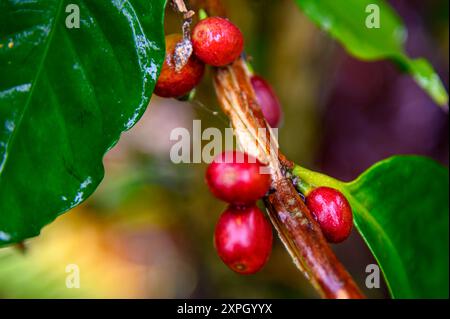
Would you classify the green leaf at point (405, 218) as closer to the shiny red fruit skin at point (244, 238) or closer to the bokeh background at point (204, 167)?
the shiny red fruit skin at point (244, 238)

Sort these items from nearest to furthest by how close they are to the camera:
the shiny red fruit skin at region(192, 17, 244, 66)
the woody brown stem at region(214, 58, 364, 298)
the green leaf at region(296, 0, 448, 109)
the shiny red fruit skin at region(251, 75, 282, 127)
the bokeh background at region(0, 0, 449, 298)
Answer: the woody brown stem at region(214, 58, 364, 298), the shiny red fruit skin at region(192, 17, 244, 66), the shiny red fruit skin at region(251, 75, 282, 127), the green leaf at region(296, 0, 448, 109), the bokeh background at region(0, 0, 449, 298)

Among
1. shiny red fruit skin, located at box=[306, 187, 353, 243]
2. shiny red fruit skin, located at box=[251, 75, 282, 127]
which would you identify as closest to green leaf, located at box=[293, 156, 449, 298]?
shiny red fruit skin, located at box=[306, 187, 353, 243]

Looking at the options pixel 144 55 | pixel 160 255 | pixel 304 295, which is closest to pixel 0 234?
pixel 144 55

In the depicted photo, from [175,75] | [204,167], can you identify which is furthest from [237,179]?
[204,167]

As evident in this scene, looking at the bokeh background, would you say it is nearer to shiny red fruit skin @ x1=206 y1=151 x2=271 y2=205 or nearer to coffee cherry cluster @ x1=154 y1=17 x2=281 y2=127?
coffee cherry cluster @ x1=154 y1=17 x2=281 y2=127

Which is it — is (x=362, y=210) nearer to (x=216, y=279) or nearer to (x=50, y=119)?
(x=50, y=119)

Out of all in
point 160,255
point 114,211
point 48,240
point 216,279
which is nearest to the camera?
point 216,279

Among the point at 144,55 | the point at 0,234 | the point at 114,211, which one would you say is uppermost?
the point at 144,55
